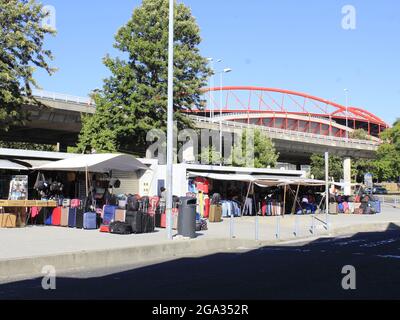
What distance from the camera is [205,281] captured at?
9977 mm

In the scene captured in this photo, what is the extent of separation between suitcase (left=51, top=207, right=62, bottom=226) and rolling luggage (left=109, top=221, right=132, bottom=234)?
3.99 m

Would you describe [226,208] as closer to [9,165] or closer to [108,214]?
[108,214]

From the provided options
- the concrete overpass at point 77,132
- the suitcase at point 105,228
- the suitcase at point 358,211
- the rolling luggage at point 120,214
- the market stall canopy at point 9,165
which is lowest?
the suitcase at point 105,228

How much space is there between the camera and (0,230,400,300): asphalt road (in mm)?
8602

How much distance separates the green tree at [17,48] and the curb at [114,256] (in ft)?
50.8

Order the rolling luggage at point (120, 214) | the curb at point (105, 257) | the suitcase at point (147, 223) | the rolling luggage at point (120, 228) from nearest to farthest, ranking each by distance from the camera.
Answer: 1. the curb at point (105, 257)
2. the rolling luggage at point (120, 228)
3. the suitcase at point (147, 223)
4. the rolling luggage at point (120, 214)

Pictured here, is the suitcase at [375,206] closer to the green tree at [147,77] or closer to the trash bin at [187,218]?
the green tree at [147,77]

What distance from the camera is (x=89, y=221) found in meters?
19.4

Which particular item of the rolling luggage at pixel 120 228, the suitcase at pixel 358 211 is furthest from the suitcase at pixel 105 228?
the suitcase at pixel 358 211

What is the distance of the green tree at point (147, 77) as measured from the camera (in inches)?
1336

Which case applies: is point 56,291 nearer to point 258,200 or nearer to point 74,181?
point 74,181

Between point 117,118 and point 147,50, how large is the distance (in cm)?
484

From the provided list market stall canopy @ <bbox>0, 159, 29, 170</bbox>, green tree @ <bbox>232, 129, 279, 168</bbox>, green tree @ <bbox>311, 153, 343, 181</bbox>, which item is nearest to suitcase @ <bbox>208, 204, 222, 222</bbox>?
market stall canopy @ <bbox>0, 159, 29, 170</bbox>

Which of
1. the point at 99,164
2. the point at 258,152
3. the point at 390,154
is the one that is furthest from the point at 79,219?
the point at 390,154
